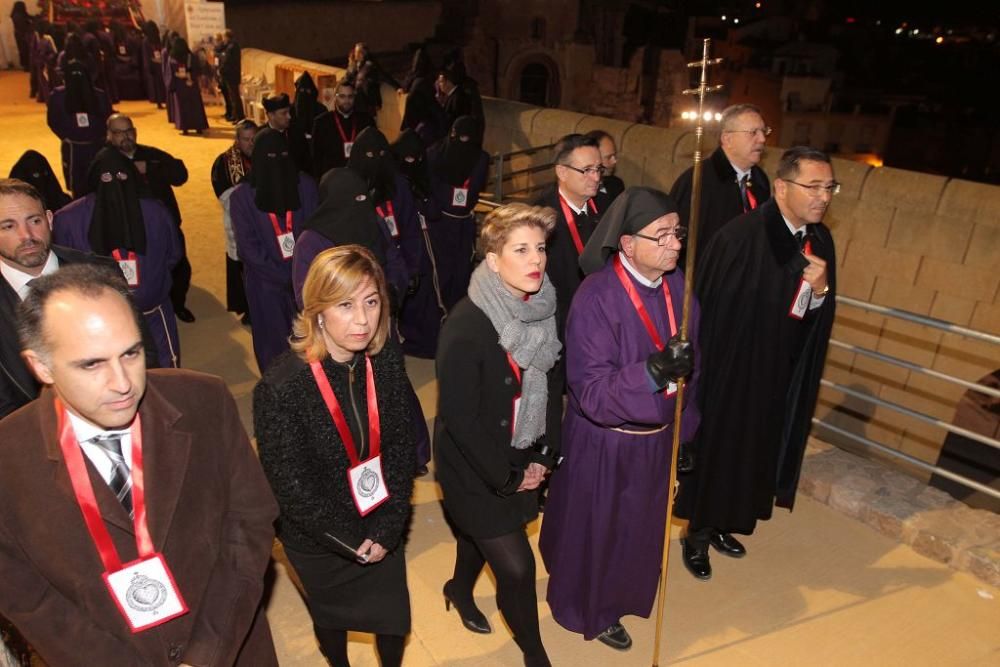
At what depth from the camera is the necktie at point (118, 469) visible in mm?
1994

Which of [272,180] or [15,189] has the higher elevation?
[15,189]

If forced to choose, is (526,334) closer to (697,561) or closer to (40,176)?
(697,561)

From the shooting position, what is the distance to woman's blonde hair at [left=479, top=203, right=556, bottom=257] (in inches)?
117

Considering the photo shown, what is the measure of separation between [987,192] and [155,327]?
6.08 m

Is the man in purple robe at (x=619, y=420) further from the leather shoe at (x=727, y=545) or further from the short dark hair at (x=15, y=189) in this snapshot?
the short dark hair at (x=15, y=189)

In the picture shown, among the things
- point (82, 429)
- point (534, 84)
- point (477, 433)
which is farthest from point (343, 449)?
point (534, 84)

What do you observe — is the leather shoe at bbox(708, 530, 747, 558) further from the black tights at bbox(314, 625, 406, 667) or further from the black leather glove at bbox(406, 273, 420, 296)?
the black leather glove at bbox(406, 273, 420, 296)

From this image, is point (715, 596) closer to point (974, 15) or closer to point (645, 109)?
point (645, 109)

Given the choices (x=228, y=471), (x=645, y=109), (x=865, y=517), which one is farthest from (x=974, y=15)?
(x=228, y=471)

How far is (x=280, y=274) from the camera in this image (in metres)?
5.29

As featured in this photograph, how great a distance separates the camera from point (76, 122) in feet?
33.2

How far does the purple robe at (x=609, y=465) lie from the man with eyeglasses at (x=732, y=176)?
5.59 feet

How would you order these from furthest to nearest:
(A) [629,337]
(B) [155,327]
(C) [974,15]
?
(C) [974,15], (B) [155,327], (A) [629,337]

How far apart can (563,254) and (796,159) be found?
140 cm
